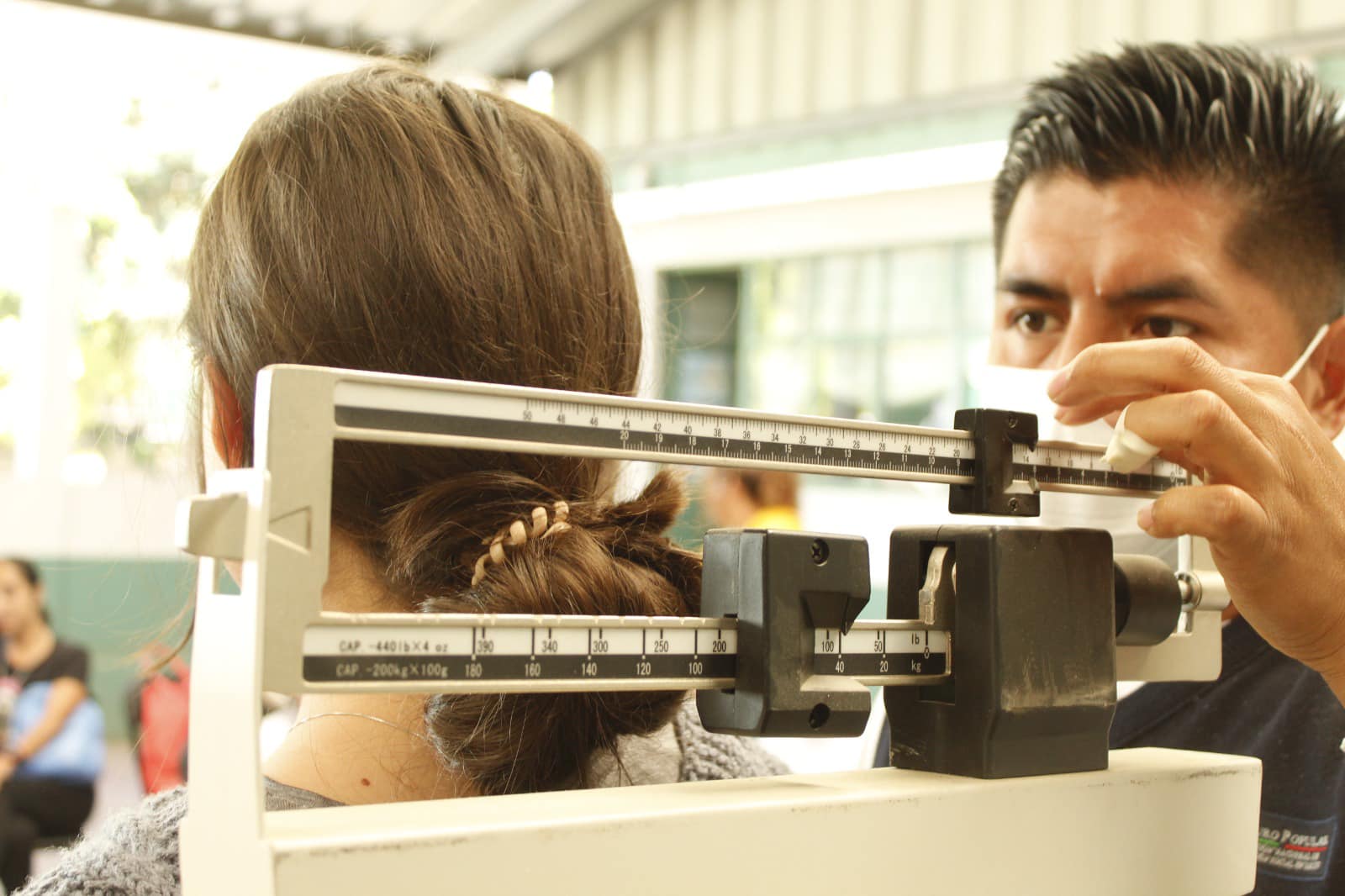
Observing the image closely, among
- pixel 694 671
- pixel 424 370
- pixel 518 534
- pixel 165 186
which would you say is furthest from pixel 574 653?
pixel 165 186

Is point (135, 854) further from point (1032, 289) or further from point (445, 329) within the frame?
point (1032, 289)

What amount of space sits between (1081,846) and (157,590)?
0.92 metres

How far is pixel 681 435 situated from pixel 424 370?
0.82ft

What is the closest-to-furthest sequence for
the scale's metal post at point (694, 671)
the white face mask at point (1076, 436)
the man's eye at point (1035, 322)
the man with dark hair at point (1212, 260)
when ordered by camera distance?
the scale's metal post at point (694, 671) → the man with dark hair at point (1212, 260) → the white face mask at point (1076, 436) → the man's eye at point (1035, 322)

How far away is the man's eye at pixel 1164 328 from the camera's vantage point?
56.4 inches

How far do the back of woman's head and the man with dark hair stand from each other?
56 centimetres

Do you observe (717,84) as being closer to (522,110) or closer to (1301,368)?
(1301,368)

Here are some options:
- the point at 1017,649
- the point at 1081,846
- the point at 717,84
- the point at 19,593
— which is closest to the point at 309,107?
the point at 1017,649

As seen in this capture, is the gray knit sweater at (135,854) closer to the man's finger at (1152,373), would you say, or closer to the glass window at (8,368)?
the man's finger at (1152,373)

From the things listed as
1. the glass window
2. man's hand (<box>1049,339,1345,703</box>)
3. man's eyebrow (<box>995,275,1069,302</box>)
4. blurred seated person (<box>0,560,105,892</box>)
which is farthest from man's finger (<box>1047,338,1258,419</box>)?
the glass window

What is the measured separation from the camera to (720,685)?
2.51ft

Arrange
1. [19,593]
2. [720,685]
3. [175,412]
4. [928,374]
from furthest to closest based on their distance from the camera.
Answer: [928,374]
[19,593]
[175,412]
[720,685]

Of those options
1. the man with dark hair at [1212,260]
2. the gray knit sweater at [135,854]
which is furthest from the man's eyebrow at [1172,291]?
the gray knit sweater at [135,854]

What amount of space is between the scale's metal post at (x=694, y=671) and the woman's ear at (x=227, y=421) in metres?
0.27
